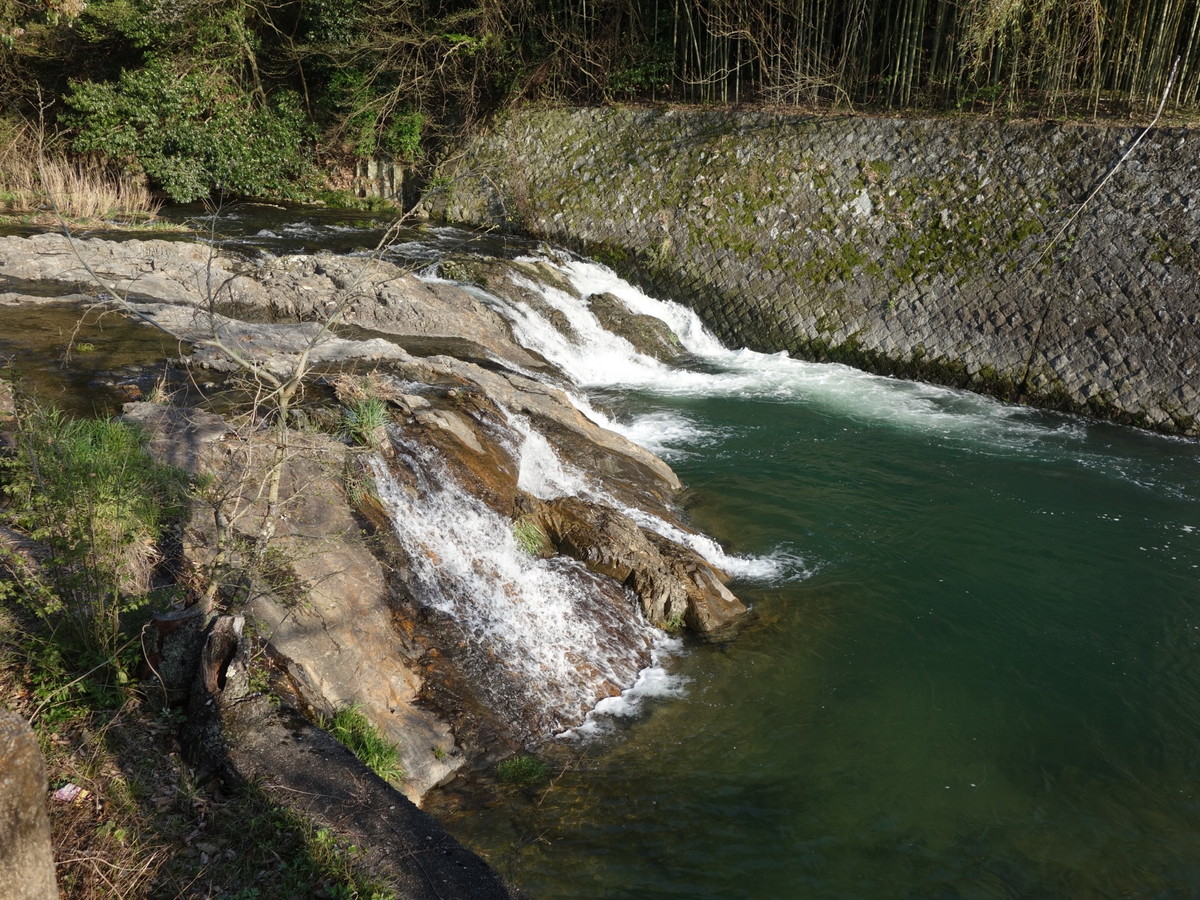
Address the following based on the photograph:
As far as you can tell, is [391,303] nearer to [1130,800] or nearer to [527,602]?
[527,602]

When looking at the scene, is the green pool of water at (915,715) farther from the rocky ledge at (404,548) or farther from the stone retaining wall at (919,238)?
the stone retaining wall at (919,238)

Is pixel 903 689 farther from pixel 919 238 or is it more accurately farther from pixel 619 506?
pixel 919 238

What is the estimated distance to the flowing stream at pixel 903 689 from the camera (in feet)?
14.3

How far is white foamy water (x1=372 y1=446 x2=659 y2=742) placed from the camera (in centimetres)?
539

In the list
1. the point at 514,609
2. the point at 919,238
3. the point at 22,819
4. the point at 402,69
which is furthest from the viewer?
the point at 402,69

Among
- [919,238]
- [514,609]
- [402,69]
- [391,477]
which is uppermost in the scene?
[402,69]

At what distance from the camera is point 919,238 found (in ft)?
40.2

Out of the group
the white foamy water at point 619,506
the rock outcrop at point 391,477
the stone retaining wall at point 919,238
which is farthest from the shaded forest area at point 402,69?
the white foamy water at point 619,506

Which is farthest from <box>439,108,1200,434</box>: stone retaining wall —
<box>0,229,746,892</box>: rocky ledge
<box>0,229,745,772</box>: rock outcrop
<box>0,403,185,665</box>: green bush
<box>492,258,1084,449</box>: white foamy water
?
<box>0,403,185,665</box>: green bush

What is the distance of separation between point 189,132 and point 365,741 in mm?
14919

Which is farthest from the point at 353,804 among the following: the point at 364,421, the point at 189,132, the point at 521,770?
the point at 189,132

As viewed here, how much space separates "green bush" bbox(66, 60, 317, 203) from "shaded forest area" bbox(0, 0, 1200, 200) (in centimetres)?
3

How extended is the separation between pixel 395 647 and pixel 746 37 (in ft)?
46.6

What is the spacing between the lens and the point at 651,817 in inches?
178
